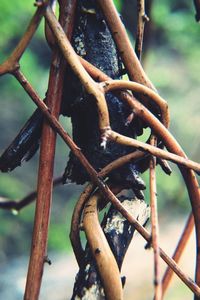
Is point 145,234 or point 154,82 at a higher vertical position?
point 154,82

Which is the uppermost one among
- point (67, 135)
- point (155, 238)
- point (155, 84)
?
point (155, 84)

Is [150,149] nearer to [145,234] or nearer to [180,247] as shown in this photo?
[145,234]

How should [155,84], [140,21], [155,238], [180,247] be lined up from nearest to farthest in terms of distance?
1. [155,238]
2. [140,21]
3. [180,247]
4. [155,84]

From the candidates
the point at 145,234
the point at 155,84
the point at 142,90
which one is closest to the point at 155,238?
the point at 145,234

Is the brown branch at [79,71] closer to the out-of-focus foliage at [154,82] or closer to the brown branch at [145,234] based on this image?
the brown branch at [145,234]

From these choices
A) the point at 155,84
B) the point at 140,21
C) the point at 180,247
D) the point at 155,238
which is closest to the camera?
the point at 155,238

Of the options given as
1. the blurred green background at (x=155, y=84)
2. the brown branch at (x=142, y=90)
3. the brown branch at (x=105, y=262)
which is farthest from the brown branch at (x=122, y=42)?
the blurred green background at (x=155, y=84)

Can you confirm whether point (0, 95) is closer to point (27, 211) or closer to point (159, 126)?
point (27, 211)
